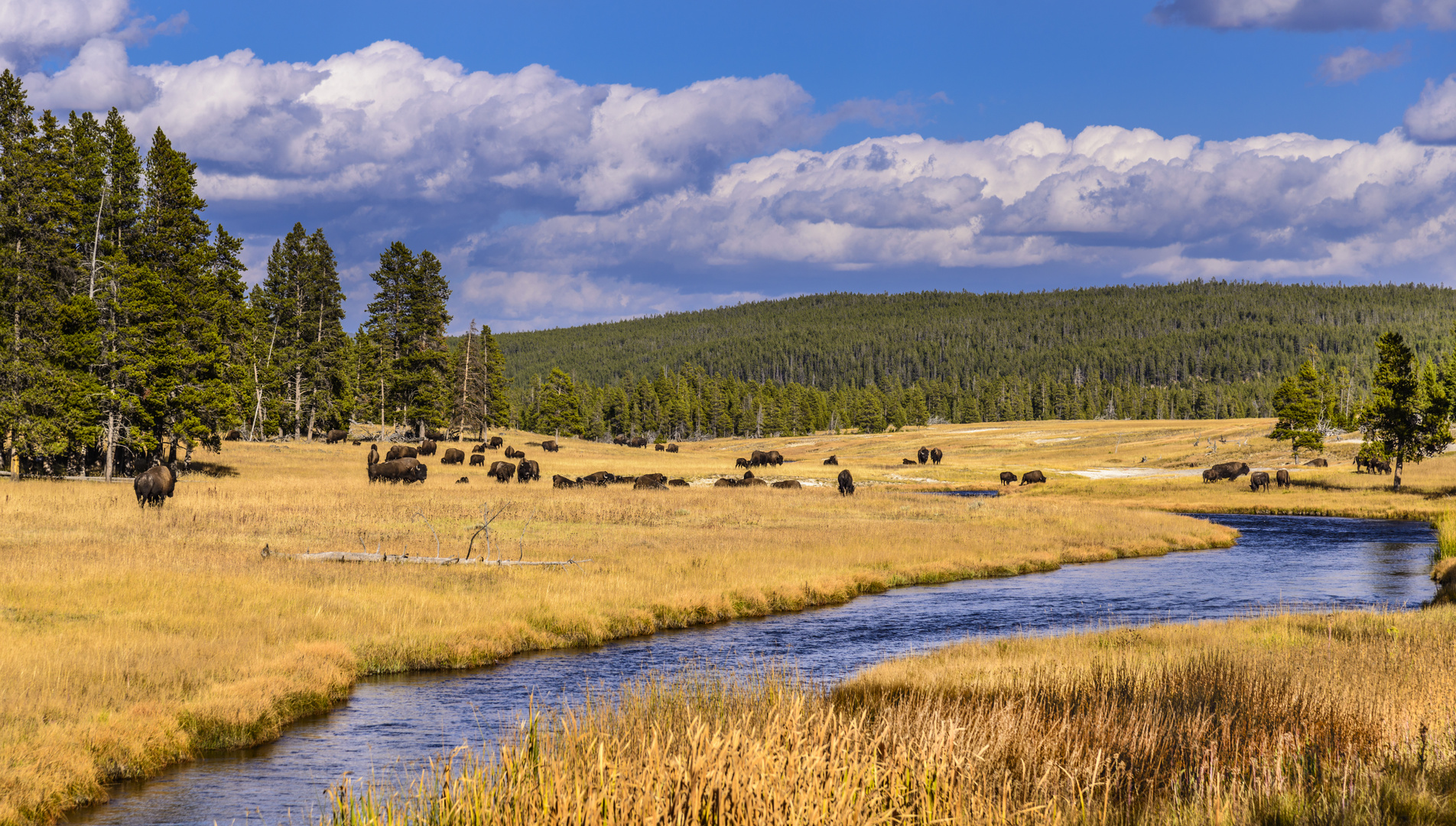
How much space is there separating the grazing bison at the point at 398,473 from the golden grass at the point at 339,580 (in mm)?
1416

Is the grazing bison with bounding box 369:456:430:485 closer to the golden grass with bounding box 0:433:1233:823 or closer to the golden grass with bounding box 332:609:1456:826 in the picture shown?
the golden grass with bounding box 0:433:1233:823

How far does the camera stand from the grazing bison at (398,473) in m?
48.4

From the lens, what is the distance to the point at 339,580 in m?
21.1

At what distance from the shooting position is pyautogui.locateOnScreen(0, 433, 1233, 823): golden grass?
12.3 m

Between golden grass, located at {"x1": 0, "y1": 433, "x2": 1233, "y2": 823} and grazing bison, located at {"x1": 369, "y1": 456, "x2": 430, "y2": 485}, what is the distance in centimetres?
142

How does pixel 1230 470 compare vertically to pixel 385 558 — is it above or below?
above

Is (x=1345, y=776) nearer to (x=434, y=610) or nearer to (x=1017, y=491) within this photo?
(x=434, y=610)

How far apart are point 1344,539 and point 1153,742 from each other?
36823 mm

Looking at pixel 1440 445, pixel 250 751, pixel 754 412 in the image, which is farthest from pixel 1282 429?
pixel 754 412

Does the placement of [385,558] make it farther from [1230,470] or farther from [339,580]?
[1230,470]

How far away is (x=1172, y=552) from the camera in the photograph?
36.6 meters

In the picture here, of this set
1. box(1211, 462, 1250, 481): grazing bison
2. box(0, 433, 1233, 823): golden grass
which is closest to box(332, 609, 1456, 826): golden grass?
box(0, 433, 1233, 823): golden grass

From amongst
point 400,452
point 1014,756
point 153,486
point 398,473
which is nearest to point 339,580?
point 153,486

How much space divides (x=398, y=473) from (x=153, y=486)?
1704cm
